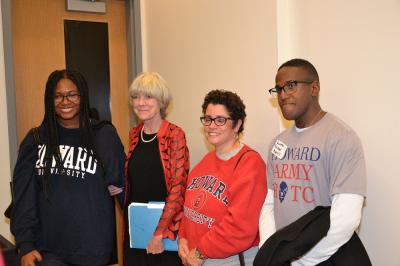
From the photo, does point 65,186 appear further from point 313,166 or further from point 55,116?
point 313,166

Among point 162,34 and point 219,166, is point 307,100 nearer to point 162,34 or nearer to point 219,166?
point 219,166

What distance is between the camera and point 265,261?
1.41 m

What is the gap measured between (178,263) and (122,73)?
6.16 feet

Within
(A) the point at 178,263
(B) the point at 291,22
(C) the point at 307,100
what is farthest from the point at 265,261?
(B) the point at 291,22

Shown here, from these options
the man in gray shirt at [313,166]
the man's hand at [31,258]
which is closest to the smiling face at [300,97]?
the man in gray shirt at [313,166]

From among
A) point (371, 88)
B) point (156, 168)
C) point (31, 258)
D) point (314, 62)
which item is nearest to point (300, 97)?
point (371, 88)

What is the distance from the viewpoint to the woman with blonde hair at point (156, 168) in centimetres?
204

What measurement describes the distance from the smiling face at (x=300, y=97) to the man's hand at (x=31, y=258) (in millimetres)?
1326

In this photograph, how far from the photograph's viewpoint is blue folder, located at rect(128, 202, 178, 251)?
2.05 metres

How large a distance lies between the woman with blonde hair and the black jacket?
2.32ft

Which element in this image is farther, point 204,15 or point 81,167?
point 204,15

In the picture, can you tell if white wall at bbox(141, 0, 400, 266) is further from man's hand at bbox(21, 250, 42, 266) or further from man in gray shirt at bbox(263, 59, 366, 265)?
man's hand at bbox(21, 250, 42, 266)

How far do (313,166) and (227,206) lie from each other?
45 cm

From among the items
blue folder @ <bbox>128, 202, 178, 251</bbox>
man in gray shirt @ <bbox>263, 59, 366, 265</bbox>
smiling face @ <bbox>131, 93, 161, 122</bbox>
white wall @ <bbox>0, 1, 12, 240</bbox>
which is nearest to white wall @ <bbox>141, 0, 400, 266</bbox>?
man in gray shirt @ <bbox>263, 59, 366, 265</bbox>
